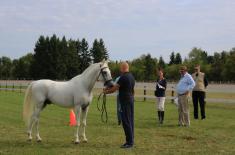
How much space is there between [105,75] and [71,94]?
3.49 ft

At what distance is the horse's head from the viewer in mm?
9383

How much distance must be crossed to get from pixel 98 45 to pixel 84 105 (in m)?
111

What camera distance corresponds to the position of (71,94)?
9.85 metres

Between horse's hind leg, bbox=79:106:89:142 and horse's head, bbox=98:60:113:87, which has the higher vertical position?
horse's head, bbox=98:60:113:87

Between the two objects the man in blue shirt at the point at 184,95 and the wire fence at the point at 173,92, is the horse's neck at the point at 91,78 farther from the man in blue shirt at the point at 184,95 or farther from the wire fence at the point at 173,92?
the wire fence at the point at 173,92

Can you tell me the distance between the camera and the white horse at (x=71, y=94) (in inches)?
382

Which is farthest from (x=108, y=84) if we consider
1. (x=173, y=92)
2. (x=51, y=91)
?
(x=173, y=92)

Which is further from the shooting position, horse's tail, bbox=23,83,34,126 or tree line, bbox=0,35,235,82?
tree line, bbox=0,35,235,82

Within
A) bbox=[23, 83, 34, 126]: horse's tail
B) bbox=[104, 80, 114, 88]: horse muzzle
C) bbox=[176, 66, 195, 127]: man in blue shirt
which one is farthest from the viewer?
bbox=[176, 66, 195, 127]: man in blue shirt

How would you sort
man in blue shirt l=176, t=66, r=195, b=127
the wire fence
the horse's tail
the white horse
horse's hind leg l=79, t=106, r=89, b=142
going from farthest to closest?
the wire fence, man in blue shirt l=176, t=66, r=195, b=127, the horse's tail, horse's hind leg l=79, t=106, r=89, b=142, the white horse

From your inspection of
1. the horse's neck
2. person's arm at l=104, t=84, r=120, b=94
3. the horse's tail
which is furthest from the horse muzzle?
the horse's tail

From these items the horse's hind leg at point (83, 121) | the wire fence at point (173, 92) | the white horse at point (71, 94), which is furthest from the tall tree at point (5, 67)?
the horse's hind leg at point (83, 121)

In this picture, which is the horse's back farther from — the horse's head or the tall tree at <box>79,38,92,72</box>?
the tall tree at <box>79,38,92,72</box>

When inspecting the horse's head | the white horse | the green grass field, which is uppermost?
the horse's head
